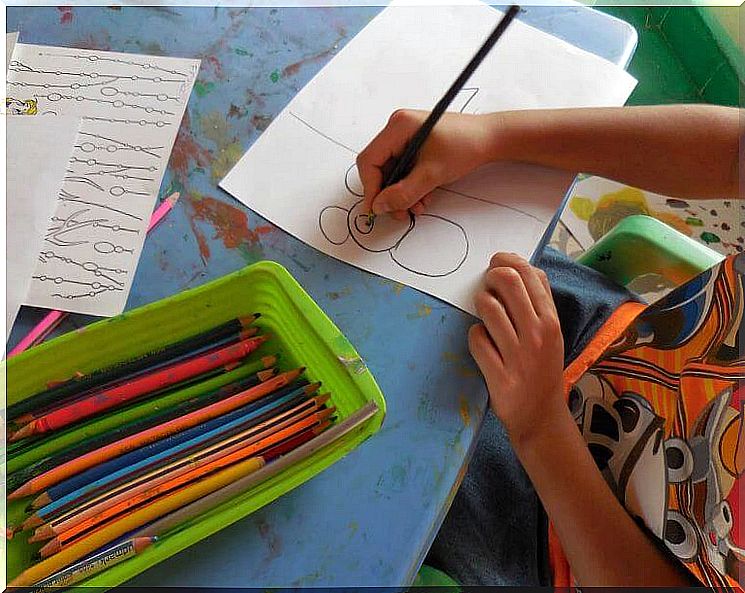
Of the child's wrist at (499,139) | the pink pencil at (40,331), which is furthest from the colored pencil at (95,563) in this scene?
the child's wrist at (499,139)

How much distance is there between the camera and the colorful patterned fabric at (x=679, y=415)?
476 millimetres

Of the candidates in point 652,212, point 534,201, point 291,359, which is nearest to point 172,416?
point 291,359

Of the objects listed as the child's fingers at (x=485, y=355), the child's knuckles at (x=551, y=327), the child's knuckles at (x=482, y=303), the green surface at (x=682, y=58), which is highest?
the green surface at (x=682, y=58)

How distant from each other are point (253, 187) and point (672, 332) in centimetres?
34

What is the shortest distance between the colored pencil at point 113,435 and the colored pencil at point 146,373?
12mm

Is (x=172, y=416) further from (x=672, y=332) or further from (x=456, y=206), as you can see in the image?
(x=672, y=332)

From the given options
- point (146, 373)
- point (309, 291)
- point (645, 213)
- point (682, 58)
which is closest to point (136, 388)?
point (146, 373)

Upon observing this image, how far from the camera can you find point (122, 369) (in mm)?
413

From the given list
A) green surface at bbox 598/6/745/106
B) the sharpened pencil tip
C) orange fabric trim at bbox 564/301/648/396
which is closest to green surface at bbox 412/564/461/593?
orange fabric trim at bbox 564/301/648/396

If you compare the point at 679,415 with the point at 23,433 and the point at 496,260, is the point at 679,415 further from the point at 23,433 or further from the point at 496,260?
the point at 23,433

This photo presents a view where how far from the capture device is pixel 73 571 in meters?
0.35

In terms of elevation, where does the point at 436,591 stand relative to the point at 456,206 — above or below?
below

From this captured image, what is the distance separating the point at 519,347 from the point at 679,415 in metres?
0.13

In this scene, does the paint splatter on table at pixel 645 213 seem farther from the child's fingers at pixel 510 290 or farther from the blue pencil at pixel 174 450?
the blue pencil at pixel 174 450
